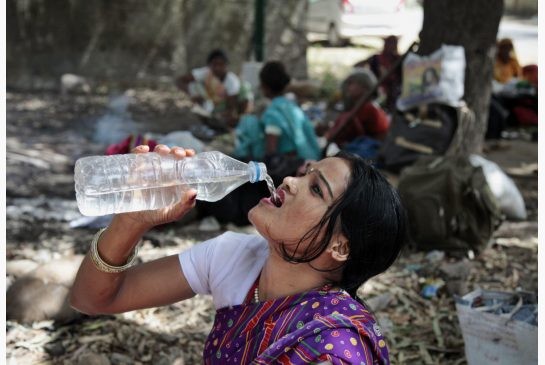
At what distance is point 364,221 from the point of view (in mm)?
2045

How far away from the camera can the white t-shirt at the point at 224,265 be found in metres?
2.24

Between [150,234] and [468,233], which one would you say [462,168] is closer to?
[468,233]

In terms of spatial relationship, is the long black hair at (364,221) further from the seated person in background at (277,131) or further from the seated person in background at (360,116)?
the seated person in background at (360,116)

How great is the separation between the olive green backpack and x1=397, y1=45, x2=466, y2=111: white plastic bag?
4.43 ft

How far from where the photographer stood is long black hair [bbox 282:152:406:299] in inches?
80.4

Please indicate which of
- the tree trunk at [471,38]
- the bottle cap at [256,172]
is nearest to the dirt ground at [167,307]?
the tree trunk at [471,38]

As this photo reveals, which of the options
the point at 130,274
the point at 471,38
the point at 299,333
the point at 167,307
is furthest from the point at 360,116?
the point at 299,333

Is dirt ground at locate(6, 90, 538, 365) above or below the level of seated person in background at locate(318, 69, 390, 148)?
below

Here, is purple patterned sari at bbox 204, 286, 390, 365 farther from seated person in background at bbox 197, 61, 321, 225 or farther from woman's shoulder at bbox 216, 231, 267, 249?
seated person in background at bbox 197, 61, 321, 225

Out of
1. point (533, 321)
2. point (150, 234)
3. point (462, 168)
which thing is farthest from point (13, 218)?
point (533, 321)

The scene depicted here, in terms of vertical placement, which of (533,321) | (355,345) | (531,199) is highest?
(355,345)

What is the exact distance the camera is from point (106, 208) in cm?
230

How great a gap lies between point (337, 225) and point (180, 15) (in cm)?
1017

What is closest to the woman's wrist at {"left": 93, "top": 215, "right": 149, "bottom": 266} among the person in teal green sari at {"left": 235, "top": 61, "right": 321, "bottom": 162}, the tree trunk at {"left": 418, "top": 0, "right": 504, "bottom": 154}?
the person in teal green sari at {"left": 235, "top": 61, "right": 321, "bottom": 162}
